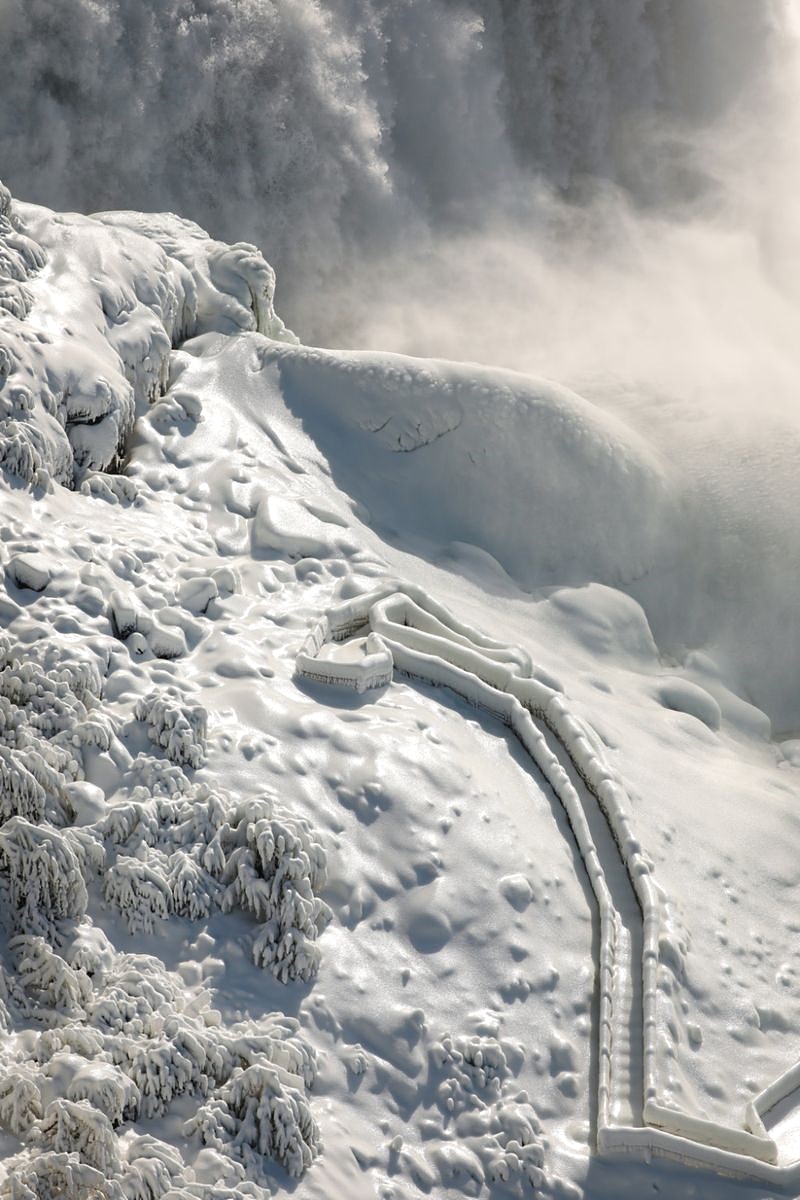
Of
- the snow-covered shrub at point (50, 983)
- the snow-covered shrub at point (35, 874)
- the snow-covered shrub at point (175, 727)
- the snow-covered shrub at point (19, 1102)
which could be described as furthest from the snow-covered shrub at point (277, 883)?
the snow-covered shrub at point (19, 1102)

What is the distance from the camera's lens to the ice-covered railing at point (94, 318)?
462 inches

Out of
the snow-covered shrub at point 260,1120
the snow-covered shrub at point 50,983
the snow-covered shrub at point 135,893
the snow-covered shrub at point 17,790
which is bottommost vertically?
the snow-covered shrub at point 260,1120

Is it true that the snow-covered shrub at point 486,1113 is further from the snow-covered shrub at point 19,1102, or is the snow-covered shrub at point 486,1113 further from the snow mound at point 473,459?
the snow mound at point 473,459

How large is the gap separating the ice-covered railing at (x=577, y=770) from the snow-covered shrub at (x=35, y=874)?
3.42m

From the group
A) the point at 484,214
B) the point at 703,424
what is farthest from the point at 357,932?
the point at 484,214

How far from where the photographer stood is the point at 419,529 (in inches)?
576

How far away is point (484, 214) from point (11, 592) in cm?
2080

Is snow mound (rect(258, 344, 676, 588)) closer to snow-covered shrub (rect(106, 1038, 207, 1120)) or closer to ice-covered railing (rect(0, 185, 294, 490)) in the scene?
ice-covered railing (rect(0, 185, 294, 490))

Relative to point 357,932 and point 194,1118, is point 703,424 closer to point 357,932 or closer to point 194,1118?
point 357,932

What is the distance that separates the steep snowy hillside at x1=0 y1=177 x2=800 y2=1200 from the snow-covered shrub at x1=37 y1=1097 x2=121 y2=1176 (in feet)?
0.05

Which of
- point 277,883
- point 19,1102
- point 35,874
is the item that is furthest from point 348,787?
point 19,1102

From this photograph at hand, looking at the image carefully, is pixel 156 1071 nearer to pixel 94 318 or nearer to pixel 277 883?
pixel 277 883

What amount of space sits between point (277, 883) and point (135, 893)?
95 cm

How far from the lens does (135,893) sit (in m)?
8.59
